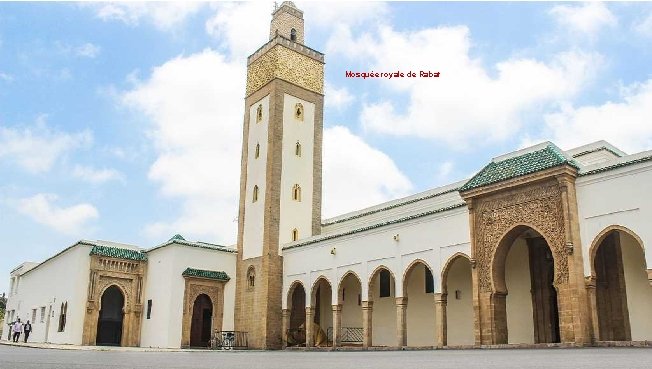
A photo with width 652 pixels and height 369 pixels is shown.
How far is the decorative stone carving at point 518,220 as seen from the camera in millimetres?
13602

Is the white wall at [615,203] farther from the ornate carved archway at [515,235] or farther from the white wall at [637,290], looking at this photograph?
the white wall at [637,290]

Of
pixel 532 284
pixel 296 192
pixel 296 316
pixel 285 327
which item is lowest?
pixel 285 327

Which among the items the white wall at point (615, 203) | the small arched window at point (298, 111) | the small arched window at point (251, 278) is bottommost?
the small arched window at point (251, 278)

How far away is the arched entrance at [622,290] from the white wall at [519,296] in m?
2.33

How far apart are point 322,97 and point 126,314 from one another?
12.1 meters

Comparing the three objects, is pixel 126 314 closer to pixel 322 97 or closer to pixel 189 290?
pixel 189 290

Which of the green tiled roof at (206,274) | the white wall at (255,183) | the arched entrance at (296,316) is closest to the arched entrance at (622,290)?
the arched entrance at (296,316)

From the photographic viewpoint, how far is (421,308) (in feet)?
63.0

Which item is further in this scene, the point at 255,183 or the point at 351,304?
the point at 255,183

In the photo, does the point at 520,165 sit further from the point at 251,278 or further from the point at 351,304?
the point at 251,278

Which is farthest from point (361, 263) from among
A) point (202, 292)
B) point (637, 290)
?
point (637, 290)

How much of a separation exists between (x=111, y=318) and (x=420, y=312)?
521 inches

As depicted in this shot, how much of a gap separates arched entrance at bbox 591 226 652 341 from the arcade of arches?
22mm

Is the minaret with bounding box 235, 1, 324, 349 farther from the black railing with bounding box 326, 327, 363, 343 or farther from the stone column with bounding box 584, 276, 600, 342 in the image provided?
the stone column with bounding box 584, 276, 600, 342
